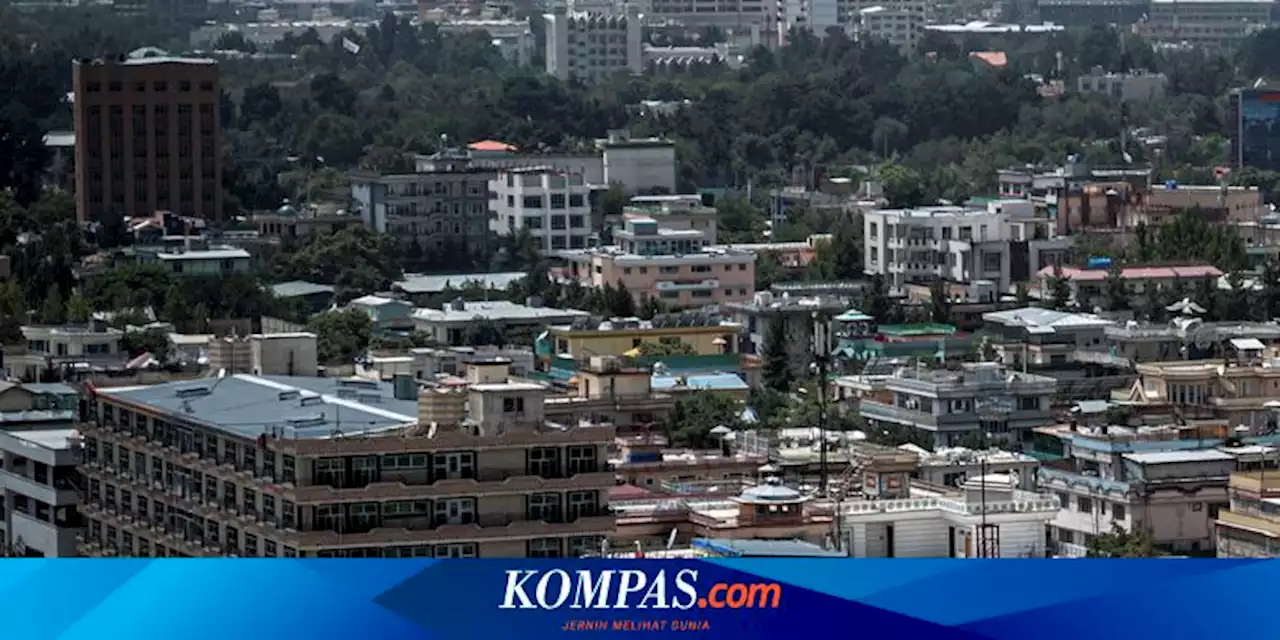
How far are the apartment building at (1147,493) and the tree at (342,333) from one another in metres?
6.78

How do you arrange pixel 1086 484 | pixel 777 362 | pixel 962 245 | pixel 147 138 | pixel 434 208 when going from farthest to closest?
1. pixel 147 138
2. pixel 434 208
3. pixel 962 245
4. pixel 777 362
5. pixel 1086 484

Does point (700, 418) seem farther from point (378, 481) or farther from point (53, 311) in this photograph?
point (378, 481)

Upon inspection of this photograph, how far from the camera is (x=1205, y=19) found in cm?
8462

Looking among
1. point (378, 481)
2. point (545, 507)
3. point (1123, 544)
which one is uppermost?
point (378, 481)

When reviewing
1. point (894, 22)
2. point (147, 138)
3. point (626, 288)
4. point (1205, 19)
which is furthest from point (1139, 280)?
point (1205, 19)

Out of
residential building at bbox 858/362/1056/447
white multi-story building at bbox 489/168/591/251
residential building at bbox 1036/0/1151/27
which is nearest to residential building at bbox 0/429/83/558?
residential building at bbox 858/362/1056/447

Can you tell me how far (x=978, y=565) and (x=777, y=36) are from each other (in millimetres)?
72783

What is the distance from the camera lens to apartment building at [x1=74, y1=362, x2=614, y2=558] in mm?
13773

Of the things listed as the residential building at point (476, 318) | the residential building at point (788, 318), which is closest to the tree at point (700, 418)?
the residential building at point (788, 318)

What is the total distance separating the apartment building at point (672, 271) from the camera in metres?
36.7

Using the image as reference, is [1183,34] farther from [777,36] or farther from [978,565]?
[978,565]

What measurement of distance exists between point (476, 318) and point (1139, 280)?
229 inches

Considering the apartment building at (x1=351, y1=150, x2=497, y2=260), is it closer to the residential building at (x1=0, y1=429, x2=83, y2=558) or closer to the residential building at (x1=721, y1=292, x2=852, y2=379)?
the residential building at (x1=721, y1=292, x2=852, y2=379)

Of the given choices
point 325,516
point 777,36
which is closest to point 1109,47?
point 777,36
